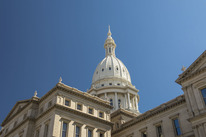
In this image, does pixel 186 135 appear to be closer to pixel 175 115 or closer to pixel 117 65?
pixel 175 115

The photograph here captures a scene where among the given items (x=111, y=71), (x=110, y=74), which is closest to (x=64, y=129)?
(x=110, y=74)

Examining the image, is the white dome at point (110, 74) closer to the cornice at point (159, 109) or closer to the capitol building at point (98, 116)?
the capitol building at point (98, 116)

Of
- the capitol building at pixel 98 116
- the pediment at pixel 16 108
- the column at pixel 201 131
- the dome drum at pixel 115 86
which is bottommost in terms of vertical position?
the column at pixel 201 131

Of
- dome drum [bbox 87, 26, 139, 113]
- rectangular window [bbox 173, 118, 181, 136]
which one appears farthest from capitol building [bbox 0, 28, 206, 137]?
dome drum [bbox 87, 26, 139, 113]

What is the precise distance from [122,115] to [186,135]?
67.3 feet

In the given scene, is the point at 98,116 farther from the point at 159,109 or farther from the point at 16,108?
the point at 16,108

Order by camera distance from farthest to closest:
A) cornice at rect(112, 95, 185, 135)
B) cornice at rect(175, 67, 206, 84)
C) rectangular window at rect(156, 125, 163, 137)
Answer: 1. rectangular window at rect(156, 125, 163, 137)
2. cornice at rect(112, 95, 185, 135)
3. cornice at rect(175, 67, 206, 84)

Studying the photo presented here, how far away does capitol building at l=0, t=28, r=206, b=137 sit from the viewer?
38.5 meters

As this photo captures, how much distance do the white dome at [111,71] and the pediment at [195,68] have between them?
168 ft

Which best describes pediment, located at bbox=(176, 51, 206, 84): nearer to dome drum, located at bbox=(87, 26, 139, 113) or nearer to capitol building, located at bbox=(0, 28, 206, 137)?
capitol building, located at bbox=(0, 28, 206, 137)

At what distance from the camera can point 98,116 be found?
162 feet

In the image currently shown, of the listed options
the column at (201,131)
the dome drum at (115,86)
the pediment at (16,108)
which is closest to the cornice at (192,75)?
the column at (201,131)

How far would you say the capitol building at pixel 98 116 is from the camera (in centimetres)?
3853

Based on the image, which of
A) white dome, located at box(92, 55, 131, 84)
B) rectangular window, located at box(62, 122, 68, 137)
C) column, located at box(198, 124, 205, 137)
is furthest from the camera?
white dome, located at box(92, 55, 131, 84)
